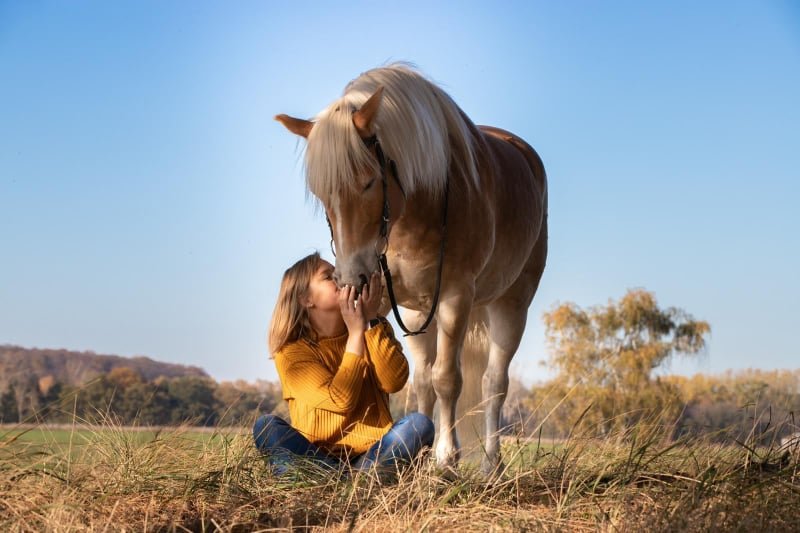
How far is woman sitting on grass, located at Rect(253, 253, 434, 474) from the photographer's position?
376 cm

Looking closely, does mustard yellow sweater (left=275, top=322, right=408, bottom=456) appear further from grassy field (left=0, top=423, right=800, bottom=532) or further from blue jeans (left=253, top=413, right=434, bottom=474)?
grassy field (left=0, top=423, right=800, bottom=532)

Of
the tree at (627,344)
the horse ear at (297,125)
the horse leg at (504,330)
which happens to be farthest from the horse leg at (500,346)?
the tree at (627,344)

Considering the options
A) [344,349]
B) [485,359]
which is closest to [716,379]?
[485,359]

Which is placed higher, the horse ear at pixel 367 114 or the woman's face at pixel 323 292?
the horse ear at pixel 367 114

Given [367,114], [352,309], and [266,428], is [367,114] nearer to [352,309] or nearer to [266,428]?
[352,309]

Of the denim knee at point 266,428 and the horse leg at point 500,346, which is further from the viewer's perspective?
the horse leg at point 500,346

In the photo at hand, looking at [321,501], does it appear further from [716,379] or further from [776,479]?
[716,379]

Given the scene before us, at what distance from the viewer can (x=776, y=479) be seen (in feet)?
12.2

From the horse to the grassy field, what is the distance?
54 centimetres

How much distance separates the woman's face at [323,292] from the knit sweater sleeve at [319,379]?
0.69 feet

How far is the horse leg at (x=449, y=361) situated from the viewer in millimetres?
4469

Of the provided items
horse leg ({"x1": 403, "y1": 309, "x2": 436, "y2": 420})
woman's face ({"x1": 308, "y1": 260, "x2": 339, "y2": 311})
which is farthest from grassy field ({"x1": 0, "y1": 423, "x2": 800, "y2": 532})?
horse leg ({"x1": 403, "y1": 309, "x2": 436, "y2": 420})

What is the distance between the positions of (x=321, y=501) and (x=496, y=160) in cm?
256

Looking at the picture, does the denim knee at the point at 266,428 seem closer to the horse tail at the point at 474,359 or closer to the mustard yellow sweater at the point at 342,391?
the mustard yellow sweater at the point at 342,391
